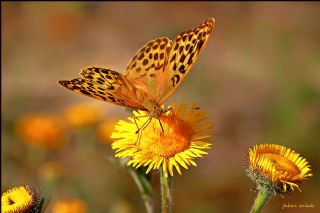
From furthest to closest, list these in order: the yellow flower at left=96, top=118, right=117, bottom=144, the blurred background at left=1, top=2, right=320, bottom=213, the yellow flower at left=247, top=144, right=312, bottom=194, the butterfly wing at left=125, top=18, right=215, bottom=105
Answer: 1. the blurred background at left=1, top=2, right=320, bottom=213
2. the yellow flower at left=96, top=118, right=117, bottom=144
3. the butterfly wing at left=125, top=18, right=215, bottom=105
4. the yellow flower at left=247, top=144, right=312, bottom=194

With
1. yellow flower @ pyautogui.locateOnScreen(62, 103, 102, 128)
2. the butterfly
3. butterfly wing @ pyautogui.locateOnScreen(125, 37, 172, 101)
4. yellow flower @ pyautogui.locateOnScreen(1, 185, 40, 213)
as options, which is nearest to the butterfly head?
the butterfly

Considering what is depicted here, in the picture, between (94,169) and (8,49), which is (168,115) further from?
(8,49)

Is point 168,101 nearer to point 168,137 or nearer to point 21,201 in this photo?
point 168,137

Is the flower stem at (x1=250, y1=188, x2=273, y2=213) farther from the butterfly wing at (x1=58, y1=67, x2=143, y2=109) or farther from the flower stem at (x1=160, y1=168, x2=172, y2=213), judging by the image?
the butterfly wing at (x1=58, y1=67, x2=143, y2=109)

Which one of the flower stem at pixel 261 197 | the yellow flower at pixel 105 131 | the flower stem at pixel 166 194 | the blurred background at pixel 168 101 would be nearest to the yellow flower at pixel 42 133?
the blurred background at pixel 168 101

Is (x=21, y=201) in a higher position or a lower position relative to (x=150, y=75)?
Result: lower

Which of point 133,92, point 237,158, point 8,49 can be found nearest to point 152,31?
point 8,49

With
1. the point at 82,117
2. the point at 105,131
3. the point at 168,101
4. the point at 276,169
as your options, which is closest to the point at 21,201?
the point at 276,169

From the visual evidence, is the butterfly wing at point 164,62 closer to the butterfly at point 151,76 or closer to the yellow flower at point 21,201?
the butterfly at point 151,76
